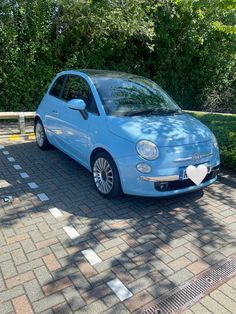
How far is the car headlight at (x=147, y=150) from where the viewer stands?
3.83 metres

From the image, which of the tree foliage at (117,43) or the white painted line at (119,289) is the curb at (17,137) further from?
the white painted line at (119,289)

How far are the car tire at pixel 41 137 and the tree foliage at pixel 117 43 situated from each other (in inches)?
120

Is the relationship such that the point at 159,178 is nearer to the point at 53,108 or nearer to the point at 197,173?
the point at 197,173

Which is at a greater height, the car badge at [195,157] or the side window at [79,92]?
the side window at [79,92]

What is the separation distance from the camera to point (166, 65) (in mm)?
11516

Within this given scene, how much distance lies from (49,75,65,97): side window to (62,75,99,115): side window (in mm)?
247

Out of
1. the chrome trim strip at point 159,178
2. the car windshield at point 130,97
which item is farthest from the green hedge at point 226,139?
the chrome trim strip at point 159,178

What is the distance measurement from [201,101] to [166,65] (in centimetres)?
220

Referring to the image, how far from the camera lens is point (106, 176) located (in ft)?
14.0

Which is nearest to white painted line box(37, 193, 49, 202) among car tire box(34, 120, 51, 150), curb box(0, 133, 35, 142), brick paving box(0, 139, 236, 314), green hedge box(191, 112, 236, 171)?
brick paving box(0, 139, 236, 314)

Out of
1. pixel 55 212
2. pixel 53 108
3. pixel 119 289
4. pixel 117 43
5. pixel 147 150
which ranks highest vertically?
pixel 117 43

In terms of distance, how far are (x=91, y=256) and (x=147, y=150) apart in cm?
142

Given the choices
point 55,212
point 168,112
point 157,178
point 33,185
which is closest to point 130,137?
point 157,178

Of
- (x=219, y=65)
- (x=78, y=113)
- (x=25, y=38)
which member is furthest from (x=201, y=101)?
(x=78, y=113)
